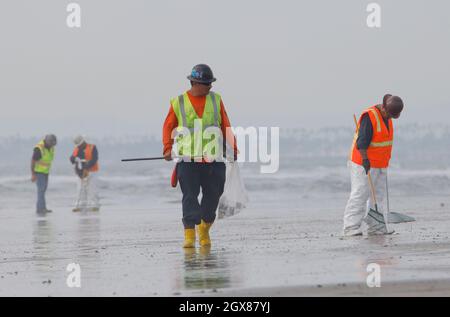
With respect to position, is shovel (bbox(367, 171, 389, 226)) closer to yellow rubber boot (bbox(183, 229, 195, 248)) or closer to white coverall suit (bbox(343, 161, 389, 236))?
white coverall suit (bbox(343, 161, 389, 236))

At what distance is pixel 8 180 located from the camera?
40.8m

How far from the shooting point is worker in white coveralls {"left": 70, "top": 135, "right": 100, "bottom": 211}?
24.6 metres

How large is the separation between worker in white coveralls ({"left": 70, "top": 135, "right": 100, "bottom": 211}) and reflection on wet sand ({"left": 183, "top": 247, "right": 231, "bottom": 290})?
44.3ft

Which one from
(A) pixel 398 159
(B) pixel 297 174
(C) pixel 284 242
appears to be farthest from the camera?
(A) pixel 398 159

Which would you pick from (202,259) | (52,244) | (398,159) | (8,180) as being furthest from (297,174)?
(202,259)

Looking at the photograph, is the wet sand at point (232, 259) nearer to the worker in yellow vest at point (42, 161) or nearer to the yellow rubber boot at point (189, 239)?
the yellow rubber boot at point (189, 239)

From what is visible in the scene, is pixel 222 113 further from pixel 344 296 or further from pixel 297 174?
pixel 297 174

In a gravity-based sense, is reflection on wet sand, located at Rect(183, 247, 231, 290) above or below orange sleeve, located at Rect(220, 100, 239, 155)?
below

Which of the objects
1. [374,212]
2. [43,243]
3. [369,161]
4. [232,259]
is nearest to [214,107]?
[232,259]

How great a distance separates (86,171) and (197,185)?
13.6 metres

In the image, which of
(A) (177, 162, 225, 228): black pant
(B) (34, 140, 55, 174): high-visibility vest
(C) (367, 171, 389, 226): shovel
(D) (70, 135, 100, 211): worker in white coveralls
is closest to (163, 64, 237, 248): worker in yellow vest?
(A) (177, 162, 225, 228): black pant

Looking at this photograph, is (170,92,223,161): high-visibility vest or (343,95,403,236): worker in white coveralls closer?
(170,92,223,161): high-visibility vest

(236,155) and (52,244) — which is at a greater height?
(236,155)

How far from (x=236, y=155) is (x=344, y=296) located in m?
4.60
